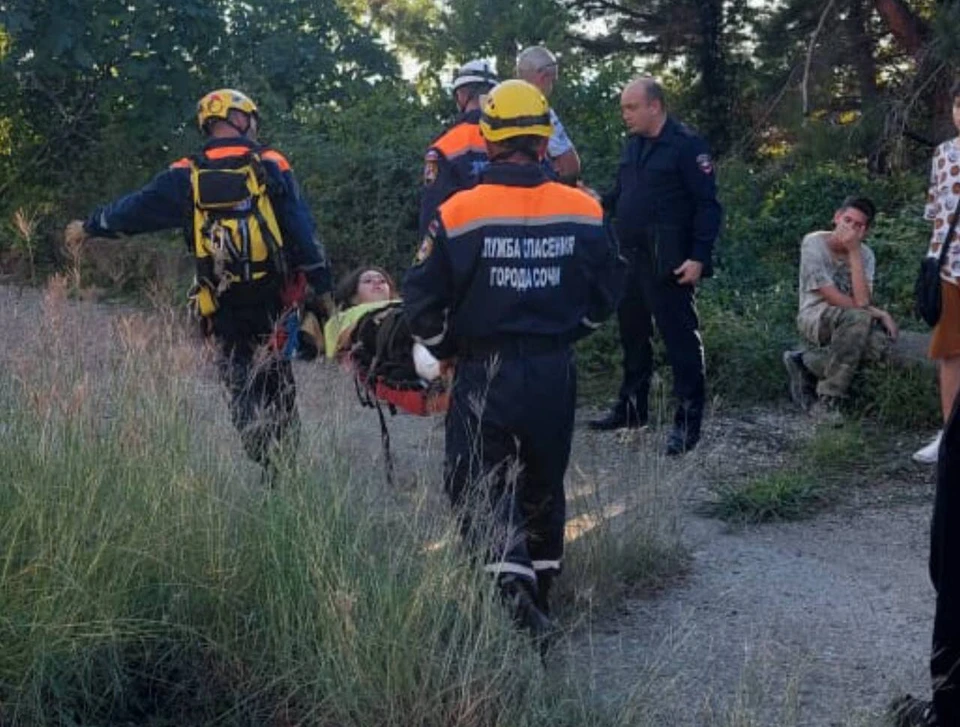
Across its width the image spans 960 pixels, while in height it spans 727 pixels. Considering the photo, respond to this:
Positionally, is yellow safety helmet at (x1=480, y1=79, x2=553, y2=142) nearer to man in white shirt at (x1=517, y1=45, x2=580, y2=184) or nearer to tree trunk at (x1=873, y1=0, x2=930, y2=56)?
man in white shirt at (x1=517, y1=45, x2=580, y2=184)

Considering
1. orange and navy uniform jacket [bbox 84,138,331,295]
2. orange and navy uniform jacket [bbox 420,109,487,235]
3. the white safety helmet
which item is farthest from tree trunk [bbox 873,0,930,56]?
orange and navy uniform jacket [bbox 84,138,331,295]

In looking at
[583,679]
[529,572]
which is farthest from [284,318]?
[583,679]

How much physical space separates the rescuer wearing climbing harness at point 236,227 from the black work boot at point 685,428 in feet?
6.80

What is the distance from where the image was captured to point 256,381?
21.2ft

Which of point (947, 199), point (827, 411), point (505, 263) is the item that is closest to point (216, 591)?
point (505, 263)

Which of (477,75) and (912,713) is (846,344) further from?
(912,713)

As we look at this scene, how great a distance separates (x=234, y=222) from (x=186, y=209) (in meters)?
0.25

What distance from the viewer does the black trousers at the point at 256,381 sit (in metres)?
5.20

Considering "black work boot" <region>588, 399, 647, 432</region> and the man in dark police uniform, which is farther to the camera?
"black work boot" <region>588, 399, 647, 432</region>

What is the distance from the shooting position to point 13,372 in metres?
5.02

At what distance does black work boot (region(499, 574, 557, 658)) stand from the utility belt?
27.6 inches

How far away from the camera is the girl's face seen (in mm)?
7500

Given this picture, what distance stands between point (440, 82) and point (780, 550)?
984 cm

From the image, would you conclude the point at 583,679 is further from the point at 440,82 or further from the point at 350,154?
the point at 440,82
